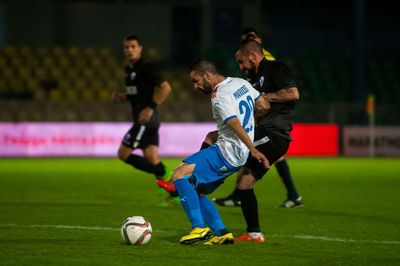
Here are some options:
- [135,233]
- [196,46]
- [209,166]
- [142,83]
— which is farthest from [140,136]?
[196,46]

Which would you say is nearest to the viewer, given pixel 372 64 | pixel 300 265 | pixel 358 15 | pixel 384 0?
pixel 300 265

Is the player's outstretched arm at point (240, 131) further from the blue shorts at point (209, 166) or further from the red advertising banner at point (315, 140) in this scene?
the red advertising banner at point (315, 140)

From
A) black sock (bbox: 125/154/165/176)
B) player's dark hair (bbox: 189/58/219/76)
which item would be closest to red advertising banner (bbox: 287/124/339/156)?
black sock (bbox: 125/154/165/176)

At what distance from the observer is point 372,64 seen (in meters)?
29.0

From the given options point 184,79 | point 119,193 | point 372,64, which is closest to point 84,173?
point 119,193

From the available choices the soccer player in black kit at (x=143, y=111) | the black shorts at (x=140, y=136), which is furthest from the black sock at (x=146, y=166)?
the black shorts at (x=140, y=136)

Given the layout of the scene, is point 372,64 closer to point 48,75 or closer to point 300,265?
point 48,75

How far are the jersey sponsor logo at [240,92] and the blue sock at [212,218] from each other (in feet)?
3.46

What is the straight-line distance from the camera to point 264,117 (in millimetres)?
7133

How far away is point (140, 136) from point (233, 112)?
A: 4.18 m

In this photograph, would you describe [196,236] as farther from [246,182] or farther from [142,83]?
[142,83]

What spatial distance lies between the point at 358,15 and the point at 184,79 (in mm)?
6836

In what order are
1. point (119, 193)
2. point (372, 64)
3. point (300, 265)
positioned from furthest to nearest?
point (372, 64)
point (119, 193)
point (300, 265)

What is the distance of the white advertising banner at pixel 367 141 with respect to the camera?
890 inches
